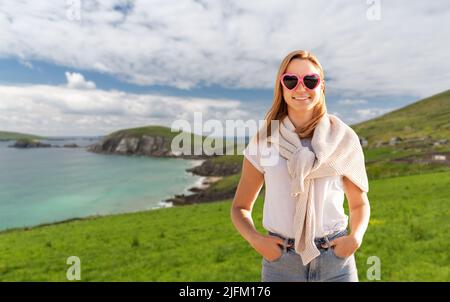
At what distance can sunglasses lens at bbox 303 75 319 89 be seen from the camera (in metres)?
3.13

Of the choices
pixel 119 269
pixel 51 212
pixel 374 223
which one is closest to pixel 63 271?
pixel 119 269

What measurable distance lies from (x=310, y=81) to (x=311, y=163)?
793 mm

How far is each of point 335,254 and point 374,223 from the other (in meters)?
13.8

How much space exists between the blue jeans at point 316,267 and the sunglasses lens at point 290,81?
1.48 m

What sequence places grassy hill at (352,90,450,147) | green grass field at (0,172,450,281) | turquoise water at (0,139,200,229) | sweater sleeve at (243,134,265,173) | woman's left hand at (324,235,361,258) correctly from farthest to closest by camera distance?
1. grassy hill at (352,90,450,147)
2. turquoise water at (0,139,200,229)
3. green grass field at (0,172,450,281)
4. sweater sleeve at (243,134,265,173)
5. woman's left hand at (324,235,361,258)

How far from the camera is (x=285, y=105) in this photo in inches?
134

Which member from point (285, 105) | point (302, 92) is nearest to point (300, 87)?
point (302, 92)

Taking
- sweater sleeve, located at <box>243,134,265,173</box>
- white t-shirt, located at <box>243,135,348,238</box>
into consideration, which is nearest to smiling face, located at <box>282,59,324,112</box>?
white t-shirt, located at <box>243,135,348,238</box>

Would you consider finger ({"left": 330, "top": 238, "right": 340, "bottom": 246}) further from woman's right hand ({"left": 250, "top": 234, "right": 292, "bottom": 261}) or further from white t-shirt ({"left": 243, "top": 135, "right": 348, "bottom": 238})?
woman's right hand ({"left": 250, "top": 234, "right": 292, "bottom": 261})

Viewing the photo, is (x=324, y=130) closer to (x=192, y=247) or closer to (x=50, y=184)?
(x=192, y=247)

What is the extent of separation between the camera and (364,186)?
3.20m

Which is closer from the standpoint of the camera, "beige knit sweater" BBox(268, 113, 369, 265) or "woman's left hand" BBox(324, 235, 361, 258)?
"beige knit sweater" BBox(268, 113, 369, 265)

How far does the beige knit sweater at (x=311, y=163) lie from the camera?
300 centimetres

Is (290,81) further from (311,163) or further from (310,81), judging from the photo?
(311,163)
